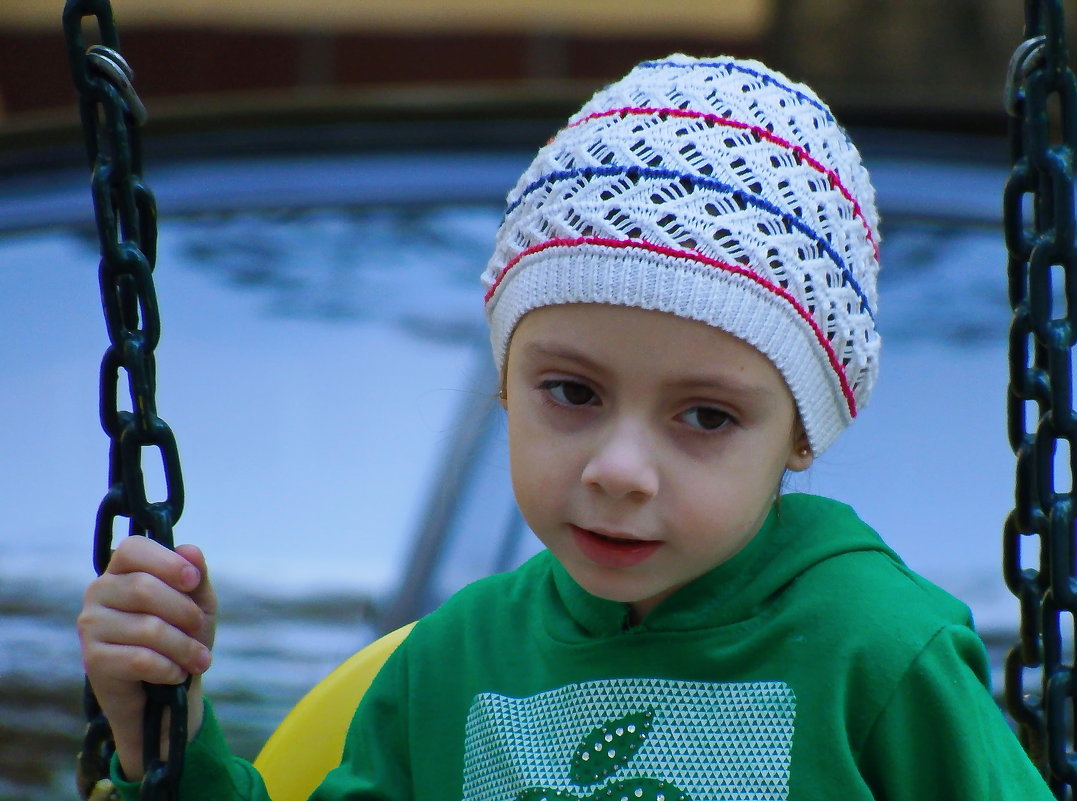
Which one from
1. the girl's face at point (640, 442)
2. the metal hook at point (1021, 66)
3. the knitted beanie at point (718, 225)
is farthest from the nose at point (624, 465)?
the metal hook at point (1021, 66)

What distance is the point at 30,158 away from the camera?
3.16 meters

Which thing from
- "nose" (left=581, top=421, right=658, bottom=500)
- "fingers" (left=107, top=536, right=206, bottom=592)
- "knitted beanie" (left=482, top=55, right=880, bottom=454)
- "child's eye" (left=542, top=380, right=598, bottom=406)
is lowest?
"fingers" (left=107, top=536, right=206, bottom=592)

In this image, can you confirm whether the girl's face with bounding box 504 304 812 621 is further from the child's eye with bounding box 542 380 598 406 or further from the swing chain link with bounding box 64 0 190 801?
the swing chain link with bounding box 64 0 190 801

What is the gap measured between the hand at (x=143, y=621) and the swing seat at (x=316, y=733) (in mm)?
283

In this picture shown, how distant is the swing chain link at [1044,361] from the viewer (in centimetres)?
174

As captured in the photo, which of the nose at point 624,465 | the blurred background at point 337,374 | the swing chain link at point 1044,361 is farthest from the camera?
the blurred background at point 337,374

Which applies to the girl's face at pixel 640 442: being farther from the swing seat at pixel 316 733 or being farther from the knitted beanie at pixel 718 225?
the swing seat at pixel 316 733

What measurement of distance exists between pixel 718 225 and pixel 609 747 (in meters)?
0.59

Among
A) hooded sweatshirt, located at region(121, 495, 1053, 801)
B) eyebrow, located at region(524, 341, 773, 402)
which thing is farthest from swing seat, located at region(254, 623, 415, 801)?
eyebrow, located at region(524, 341, 773, 402)

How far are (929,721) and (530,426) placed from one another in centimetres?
52

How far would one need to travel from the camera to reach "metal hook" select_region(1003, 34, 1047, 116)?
5.71 feet

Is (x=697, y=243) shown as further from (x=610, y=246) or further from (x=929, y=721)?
(x=929, y=721)

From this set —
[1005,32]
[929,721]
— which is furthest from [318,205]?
[1005,32]

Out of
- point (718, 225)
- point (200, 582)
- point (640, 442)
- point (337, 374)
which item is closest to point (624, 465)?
point (640, 442)
